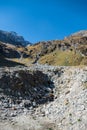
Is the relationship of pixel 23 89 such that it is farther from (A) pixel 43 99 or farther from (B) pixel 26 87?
(A) pixel 43 99

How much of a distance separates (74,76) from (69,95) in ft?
21.4

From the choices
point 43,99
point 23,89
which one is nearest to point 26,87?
point 23,89

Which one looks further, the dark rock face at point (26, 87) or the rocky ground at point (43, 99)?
the dark rock face at point (26, 87)

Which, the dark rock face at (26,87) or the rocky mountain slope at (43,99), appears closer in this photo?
the rocky mountain slope at (43,99)

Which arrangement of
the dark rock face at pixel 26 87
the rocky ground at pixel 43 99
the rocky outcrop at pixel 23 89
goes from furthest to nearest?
the dark rock face at pixel 26 87 < the rocky outcrop at pixel 23 89 < the rocky ground at pixel 43 99

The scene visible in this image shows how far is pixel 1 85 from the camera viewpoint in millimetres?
46312

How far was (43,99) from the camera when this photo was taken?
46469 mm

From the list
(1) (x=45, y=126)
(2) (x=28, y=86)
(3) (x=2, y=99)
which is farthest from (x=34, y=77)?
(1) (x=45, y=126)

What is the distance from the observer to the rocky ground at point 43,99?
38.2 m

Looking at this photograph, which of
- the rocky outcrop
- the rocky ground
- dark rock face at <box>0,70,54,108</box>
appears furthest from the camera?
dark rock face at <box>0,70,54,108</box>

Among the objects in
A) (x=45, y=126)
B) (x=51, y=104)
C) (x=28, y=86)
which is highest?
(x=28, y=86)

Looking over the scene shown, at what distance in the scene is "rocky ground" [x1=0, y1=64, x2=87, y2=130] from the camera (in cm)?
3822

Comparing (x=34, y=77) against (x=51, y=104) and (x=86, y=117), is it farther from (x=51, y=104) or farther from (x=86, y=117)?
(x=86, y=117)

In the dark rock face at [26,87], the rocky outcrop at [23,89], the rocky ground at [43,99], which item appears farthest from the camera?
the dark rock face at [26,87]
